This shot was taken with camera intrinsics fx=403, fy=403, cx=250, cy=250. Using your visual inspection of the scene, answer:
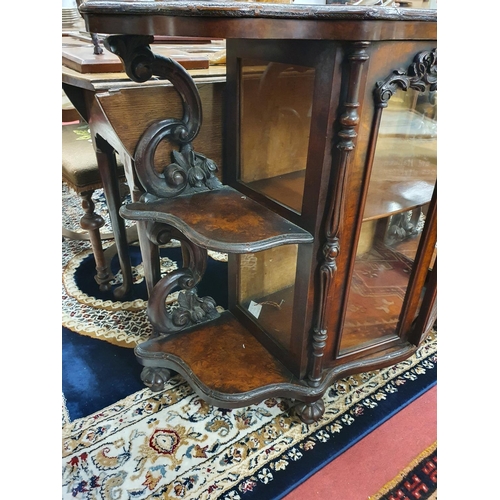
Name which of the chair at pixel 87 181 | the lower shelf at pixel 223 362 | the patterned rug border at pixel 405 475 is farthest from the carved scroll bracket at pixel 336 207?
the chair at pixel 87 181

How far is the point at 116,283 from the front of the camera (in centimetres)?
163

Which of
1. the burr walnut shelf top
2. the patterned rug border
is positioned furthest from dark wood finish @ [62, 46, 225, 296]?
the patterned rug border

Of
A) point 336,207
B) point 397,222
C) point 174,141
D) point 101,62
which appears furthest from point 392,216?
point 101,62

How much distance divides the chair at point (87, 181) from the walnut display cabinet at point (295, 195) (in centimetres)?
45

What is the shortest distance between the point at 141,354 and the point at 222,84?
728 millimetres

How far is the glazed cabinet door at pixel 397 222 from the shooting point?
2.64ft

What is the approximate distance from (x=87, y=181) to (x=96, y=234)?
0.67 ft

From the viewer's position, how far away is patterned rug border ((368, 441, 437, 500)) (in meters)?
0.90

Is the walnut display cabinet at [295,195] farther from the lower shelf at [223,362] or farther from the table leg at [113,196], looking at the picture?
the table leg at [113,196]

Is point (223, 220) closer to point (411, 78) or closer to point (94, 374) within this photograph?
point (411, 78)

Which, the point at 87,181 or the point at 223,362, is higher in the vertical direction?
the point at 87,181

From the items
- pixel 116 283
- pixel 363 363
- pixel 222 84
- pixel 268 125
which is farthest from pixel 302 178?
pixel 116 283

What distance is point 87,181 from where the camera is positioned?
140 cm

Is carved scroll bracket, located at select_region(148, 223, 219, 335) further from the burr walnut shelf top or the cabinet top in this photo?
the cabinet top
